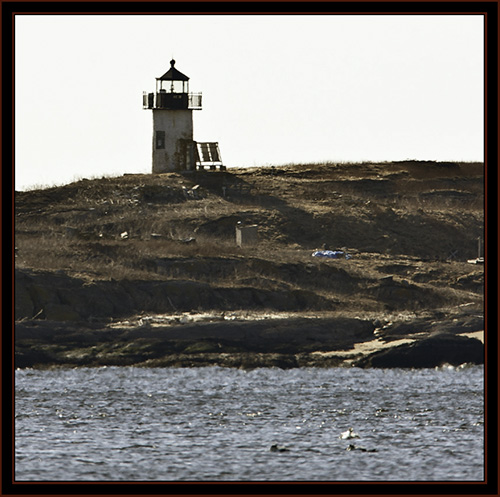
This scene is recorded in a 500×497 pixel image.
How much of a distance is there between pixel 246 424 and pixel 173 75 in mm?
35421

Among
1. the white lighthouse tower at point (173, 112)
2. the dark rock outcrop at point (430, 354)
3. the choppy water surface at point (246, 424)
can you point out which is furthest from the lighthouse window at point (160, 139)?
the dark rock outcrop at point (430, 354)

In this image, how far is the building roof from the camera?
6137 centimetres

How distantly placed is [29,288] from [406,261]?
17.1 m

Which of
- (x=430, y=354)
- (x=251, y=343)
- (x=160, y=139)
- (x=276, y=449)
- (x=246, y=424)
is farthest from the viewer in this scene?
(x=160, y=139)

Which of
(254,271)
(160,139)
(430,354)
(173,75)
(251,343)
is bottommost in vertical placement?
(430,354)

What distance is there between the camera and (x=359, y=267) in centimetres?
4938

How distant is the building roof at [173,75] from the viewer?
2416 inches

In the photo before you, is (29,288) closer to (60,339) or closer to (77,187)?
(60,339)

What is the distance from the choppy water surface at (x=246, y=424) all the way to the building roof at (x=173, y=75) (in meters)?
25.9

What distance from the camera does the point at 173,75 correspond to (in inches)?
2420

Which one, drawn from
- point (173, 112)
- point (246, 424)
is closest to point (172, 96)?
point (173, 112)

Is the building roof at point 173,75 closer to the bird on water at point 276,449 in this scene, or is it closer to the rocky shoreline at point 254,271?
the rocky shoreline at point 254,271

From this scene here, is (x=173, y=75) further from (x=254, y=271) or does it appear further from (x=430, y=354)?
(x=430, y=354)
